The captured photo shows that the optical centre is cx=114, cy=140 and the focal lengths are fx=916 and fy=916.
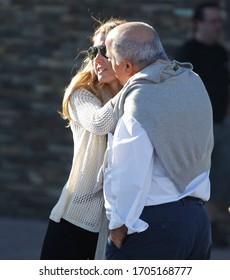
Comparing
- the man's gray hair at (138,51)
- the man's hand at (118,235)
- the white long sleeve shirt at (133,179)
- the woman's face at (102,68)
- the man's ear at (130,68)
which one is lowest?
the man's hand at (118,235)

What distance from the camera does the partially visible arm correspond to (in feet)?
12.1

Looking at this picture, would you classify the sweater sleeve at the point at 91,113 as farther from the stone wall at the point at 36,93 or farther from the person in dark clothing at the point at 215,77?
the stone wall at the point at 36,93

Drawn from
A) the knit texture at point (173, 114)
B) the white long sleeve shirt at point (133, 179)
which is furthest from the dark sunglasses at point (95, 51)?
the white long sleeve shirt at point (133, 179)

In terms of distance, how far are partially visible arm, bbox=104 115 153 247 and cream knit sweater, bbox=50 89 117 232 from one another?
344 millimetres

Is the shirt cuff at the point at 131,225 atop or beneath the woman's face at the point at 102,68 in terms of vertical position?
beneath

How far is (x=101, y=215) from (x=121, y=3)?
4.11 metres

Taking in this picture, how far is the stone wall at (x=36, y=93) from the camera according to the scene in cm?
825

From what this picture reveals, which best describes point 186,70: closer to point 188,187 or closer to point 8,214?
point 188,187

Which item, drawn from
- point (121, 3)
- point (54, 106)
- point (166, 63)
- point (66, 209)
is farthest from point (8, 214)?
point (166, 63)

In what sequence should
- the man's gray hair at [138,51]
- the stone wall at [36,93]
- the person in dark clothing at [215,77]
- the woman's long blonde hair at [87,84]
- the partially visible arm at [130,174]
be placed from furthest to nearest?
the stone wall at [36,93] < the person in dark clothing at [215,77] < the woman's long blonde hair at [87,84] < the man's gray hair at [138,51] < the partially visible arm at [130,174]

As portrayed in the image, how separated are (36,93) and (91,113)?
4394 millimetres

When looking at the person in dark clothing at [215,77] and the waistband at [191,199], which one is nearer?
the waistband at [191,199]

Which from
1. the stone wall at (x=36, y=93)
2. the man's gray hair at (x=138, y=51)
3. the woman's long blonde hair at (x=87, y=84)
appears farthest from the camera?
the stone wall at (x=36, y=93)

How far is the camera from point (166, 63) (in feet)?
12.6
